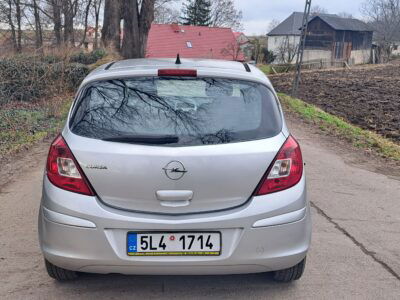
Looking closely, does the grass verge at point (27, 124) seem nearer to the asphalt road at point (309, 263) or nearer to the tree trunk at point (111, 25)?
the asphalt road at point (309, 263)

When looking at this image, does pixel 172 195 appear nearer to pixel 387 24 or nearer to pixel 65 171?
pixel 65 171

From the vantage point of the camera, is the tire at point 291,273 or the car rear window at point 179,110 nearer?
the car rear window at point 179,110

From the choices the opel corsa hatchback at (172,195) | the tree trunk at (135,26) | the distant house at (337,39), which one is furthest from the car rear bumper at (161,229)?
the distant house at (337,39)

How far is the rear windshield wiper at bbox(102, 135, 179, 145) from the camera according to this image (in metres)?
3.23

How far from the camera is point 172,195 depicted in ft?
10.3

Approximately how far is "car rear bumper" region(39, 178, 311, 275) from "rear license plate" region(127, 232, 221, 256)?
32 millimetres

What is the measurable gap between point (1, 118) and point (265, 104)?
8756mm

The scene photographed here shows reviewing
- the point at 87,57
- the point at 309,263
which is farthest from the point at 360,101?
the point at 309,263

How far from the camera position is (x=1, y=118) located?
1095 centimetres

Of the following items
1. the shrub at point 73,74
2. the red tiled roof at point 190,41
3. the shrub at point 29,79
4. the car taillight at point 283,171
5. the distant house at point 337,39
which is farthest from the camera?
the distant house at point 337,39

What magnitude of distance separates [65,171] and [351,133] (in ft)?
30.5

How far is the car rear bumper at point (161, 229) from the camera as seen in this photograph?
317 centimetres

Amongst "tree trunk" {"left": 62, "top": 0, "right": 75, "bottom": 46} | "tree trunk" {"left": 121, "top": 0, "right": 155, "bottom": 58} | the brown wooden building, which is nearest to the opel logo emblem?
"tree trunk" {"left": 121, "top": 0, "right": 155, "bottom": 58}

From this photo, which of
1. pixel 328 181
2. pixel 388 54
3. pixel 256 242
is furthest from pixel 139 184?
pixel 388 54
